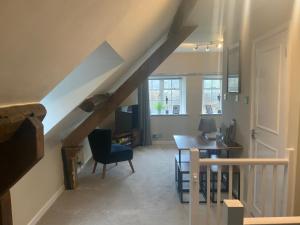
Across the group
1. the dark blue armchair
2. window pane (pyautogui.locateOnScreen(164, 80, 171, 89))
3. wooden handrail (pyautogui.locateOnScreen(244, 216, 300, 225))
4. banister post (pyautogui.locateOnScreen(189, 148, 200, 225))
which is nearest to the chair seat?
the dark blue armchair

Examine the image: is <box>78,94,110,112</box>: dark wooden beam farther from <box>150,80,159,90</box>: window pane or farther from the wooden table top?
<box>150,80,159,90</box>: window pane

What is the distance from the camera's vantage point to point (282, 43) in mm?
2510

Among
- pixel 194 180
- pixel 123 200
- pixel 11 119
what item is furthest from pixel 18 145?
pixel 123 200

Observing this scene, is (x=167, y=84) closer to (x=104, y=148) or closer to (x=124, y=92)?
(x=124, y=92)

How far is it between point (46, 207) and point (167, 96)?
475cm

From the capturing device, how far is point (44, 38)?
121cm

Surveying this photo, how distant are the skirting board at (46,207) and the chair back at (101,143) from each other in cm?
72

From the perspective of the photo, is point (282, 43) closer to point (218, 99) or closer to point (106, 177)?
point (106, 177)

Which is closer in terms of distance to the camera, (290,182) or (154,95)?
(290,182)

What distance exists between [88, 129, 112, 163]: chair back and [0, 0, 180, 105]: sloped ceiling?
2.64 meters

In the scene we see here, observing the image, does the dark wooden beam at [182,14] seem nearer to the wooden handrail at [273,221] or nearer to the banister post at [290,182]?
the banister post at [290,182]

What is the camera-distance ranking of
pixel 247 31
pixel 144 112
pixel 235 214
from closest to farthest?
pixel 235 214, pixel 247 31, pixel 144 112

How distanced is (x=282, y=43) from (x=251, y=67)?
754mm

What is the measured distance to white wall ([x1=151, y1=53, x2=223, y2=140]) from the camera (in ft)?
23.6
